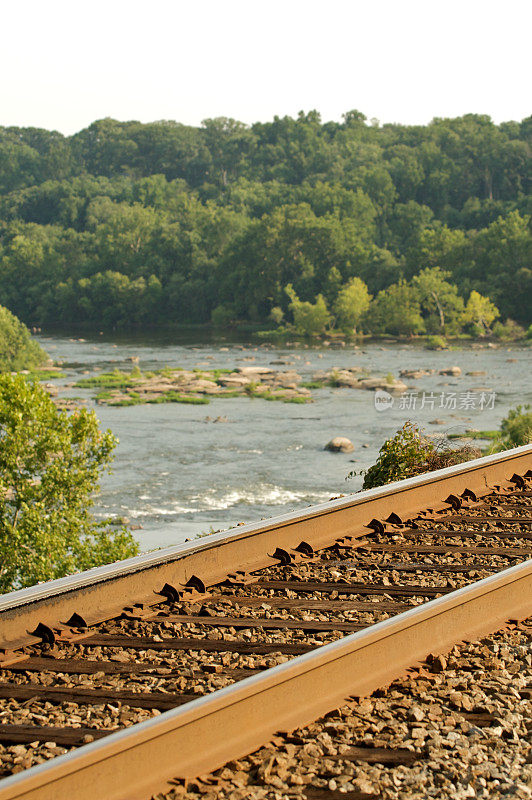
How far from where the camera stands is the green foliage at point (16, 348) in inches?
1956

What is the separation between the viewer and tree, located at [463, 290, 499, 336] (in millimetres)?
63688

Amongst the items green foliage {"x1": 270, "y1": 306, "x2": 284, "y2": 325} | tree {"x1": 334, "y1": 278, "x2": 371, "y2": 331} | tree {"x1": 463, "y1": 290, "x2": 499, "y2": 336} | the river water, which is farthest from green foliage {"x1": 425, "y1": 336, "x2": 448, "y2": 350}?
green foliage {"x1": 270, "y1": 306, "x2": 284, "y2": 325}

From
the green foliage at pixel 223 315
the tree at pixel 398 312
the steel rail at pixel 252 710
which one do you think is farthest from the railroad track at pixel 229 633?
the green foliage at pixel 223 315

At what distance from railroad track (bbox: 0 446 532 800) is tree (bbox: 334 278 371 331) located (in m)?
62.8

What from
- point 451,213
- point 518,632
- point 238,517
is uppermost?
point 451,213

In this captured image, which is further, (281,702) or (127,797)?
(281,702)

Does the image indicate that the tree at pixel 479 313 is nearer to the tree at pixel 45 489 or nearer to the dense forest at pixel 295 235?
the dense forest at pixel 295 235

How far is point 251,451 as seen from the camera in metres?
26.6

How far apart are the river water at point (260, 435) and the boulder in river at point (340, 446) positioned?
0.92 ft

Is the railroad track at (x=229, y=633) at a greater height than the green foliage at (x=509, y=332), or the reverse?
the green foliage at (x=509, y=332)

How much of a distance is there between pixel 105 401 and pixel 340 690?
109 ft

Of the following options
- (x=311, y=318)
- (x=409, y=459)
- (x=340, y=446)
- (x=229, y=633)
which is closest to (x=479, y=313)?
(x=311, y=318)

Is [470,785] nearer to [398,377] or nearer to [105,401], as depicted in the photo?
[105,401]

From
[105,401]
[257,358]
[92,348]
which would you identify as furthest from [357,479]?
[92,348]
